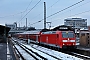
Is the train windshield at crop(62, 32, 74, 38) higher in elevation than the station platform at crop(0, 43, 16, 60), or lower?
higher

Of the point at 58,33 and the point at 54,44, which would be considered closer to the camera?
the point at 58,33

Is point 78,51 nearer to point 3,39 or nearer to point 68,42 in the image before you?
point 68,42

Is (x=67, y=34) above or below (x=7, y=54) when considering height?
above

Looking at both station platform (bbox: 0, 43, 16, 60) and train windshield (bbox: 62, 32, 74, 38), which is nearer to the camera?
station platform (bbox: 0, 43, 16, 60)

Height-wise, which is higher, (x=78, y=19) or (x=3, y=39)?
(x=78, y=19)

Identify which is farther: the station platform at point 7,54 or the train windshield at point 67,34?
the train windshield at point 67,34

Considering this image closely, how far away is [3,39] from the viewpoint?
183 feet

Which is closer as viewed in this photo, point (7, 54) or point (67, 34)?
point (7, 54)

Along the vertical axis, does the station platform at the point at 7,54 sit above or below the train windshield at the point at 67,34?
below

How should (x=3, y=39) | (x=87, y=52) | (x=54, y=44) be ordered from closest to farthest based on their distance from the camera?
(x=87, y=52) → (x=54, y=44) → (x=3, y=39)

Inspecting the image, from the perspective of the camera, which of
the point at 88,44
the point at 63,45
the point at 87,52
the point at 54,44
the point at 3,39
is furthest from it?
the point at 3,39

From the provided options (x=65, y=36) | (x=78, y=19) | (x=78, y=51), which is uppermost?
(x=78, y=19)

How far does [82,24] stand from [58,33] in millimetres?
109943

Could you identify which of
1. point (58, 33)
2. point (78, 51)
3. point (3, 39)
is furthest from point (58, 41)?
point (3, 39)
